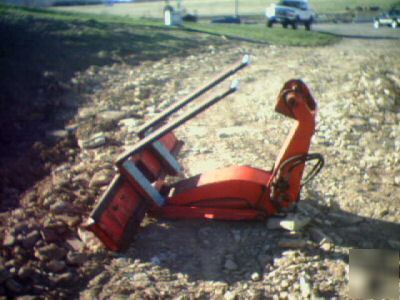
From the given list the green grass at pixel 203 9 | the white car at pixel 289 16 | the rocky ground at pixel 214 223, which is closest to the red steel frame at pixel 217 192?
the rocky ground at pixel 214 223

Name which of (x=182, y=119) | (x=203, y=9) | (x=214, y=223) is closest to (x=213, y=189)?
(x=214, y=223)

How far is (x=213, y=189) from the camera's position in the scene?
4.57m

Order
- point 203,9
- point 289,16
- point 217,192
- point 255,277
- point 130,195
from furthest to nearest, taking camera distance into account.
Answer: point 203,9 < point 289,16 < point 217,192 < point 130,195 < point 255,277

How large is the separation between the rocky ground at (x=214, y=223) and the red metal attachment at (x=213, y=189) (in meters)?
0.19

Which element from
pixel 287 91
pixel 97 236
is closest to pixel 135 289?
pixel 97 236

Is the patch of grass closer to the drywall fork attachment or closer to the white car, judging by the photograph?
the white car

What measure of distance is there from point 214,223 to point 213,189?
418 millimetres

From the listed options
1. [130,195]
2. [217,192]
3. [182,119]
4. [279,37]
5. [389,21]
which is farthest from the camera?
[389,21]

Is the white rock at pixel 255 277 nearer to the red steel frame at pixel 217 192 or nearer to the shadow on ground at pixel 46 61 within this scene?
the red steel frame at pixel 217 192

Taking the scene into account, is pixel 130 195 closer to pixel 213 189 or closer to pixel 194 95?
pixel 213 189

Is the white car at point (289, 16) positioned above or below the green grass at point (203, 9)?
below

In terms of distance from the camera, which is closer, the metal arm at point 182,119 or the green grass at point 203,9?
the metal arm at point 182,119

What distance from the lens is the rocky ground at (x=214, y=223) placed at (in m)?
4.03

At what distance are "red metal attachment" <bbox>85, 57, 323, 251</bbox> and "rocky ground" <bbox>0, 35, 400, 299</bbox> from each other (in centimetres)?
19
